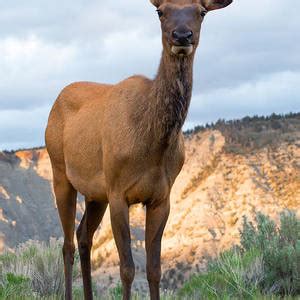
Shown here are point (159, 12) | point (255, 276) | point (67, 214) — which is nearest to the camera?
point (159, 12)

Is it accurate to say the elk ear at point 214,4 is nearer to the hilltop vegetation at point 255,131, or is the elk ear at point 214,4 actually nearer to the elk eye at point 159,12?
the elk eye at point 159,12

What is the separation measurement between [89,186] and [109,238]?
17875 millimetres

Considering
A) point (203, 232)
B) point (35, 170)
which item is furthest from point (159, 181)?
point (35, 170)

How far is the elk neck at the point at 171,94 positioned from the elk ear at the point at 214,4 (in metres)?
0.61

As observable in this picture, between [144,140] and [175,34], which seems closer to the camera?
[175,34]

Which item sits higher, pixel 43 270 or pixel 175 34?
pixel 175 34

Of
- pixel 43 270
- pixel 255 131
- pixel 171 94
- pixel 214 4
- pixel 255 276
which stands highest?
pixel 255 131

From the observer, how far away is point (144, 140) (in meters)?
7.35

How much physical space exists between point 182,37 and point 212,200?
65.1 feet

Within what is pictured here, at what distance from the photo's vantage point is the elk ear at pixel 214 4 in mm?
7285

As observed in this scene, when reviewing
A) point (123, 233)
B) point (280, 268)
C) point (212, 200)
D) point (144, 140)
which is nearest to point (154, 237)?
point (123, 233)

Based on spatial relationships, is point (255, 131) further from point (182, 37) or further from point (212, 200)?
point (182, 37)

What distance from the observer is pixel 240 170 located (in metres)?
27.1

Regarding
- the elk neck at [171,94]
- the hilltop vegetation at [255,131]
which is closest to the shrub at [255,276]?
the elk neck at [171,94]
